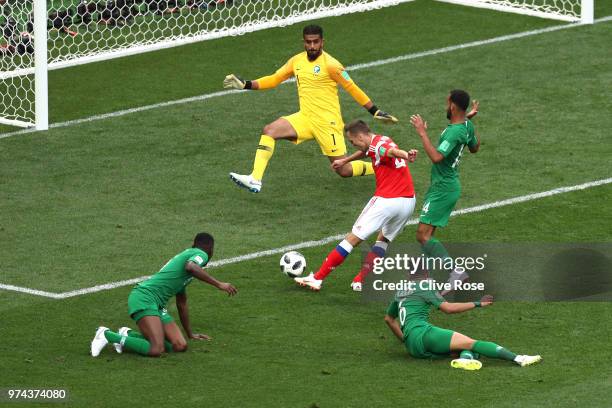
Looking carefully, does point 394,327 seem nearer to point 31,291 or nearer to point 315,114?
point 31,291

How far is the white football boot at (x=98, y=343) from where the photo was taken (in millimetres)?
15273

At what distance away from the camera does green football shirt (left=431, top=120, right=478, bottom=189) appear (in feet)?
54.5

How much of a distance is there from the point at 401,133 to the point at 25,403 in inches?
374

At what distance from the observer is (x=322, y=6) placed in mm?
27172

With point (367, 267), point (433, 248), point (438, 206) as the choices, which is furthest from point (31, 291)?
point (438, 206)

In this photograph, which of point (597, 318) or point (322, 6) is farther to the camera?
point (322, 6)

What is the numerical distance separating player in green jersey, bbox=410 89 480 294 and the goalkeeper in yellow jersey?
9.79 feet

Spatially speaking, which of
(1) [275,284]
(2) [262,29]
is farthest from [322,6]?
(1) [275,284]

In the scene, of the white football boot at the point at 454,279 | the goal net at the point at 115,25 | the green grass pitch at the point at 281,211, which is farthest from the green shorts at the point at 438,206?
the goal net at the point at 115,25

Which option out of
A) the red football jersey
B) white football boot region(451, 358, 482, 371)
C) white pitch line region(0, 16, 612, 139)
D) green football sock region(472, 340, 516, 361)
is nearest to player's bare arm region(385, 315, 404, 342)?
white football boot region(451, 358, 482, 371)

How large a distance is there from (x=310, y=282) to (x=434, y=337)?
2.64 m

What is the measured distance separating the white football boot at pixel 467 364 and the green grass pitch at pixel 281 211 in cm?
9

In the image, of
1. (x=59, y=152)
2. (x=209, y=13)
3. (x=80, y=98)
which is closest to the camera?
(x=59, y=152)

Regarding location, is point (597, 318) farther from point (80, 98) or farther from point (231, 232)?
point (80, 98)
